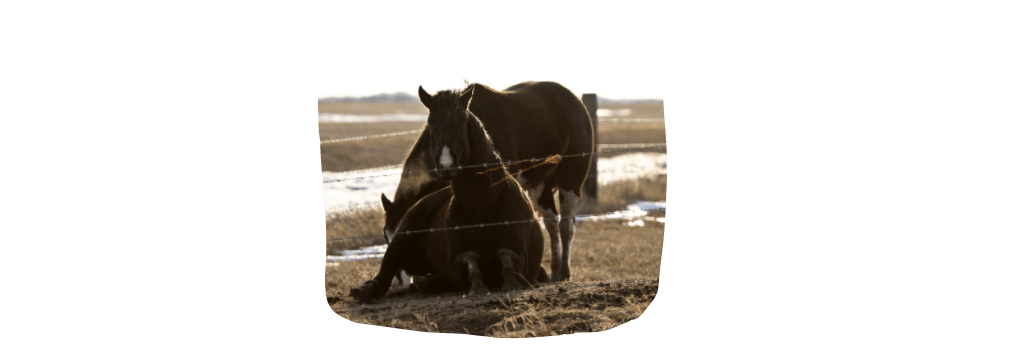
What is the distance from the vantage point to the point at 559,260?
14.2 feet

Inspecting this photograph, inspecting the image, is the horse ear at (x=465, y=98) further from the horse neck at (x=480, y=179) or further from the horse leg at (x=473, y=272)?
the horse leg at (x=473, y=272)

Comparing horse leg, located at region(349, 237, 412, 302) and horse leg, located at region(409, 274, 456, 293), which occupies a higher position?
horse leg, located at region(349, 237, 412, 302)

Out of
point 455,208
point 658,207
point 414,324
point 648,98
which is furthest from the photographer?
point 658,207

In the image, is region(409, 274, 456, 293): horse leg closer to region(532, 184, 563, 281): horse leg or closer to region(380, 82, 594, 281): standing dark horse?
region(380, 82, 594, 281): standing dark horse

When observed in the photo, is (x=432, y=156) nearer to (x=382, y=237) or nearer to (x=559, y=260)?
(x=382, y=237)

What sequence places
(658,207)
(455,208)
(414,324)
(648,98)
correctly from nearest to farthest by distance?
(414,324), (455,208), (648,98), (658,207)

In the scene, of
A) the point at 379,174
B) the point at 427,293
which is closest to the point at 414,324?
the point at 427,293

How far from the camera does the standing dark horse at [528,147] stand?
3324 millimetres

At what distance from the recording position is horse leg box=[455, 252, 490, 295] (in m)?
3.50

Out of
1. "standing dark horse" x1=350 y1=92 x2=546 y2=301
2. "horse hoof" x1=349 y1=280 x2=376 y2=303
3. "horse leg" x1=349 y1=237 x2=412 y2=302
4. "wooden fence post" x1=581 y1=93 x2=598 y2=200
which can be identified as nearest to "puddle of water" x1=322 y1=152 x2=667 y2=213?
"standing dark horse" x1=350 y1=92 x2=546 y2=301

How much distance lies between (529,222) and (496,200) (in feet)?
0.90

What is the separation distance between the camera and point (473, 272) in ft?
11.6

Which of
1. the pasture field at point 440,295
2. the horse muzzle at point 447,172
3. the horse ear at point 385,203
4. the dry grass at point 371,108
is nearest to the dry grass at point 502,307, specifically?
the pasture field at point 440,295

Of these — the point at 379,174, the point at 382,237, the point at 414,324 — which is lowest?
the point at 414,324
